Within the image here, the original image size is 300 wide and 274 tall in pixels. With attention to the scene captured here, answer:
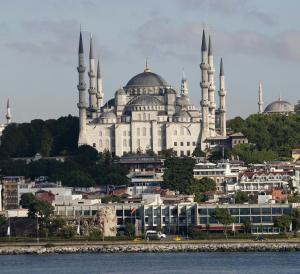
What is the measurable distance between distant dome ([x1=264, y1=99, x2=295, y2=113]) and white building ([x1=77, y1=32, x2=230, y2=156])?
900 inches

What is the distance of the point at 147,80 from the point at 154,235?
50889mm

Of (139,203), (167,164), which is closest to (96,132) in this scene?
(167,164)

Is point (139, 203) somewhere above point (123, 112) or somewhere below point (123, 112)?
below

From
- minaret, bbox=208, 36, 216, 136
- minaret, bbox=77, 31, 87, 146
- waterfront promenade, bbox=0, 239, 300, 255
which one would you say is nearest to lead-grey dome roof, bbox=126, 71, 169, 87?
minaret, bbox=208, 36, 216, 136

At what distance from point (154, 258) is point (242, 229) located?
38.6ft

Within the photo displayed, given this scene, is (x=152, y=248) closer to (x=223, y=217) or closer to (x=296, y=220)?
(x=223, y=217)

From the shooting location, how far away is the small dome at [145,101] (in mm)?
127812

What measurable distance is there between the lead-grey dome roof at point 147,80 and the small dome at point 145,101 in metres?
3.52

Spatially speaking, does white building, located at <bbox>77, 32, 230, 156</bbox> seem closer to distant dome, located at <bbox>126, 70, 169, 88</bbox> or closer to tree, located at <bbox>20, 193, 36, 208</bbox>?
distant dome, located at <bbox>126, 70, 169, 88</bbox>

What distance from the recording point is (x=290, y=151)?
12525cm

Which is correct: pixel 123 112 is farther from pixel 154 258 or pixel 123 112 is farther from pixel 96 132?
pixel 154 258

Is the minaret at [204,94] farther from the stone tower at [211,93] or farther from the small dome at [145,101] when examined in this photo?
the small dome at [145,101]

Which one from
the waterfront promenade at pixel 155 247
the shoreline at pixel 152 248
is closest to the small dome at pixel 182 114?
the waterfront promenade at pixel 155 247

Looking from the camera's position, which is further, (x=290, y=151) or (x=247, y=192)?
(x=290, y=151)
